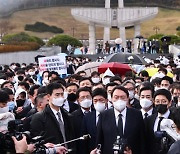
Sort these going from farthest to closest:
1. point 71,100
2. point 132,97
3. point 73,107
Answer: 1. point 132,97
2. point 71,100
3. point 73,107

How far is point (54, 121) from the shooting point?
731cm

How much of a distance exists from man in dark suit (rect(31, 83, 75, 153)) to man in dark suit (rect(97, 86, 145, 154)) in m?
0.40

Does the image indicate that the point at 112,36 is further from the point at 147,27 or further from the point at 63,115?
the point at 63,115

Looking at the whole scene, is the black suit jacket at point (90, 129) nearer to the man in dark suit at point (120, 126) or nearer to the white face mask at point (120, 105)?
the man in dark suit at point (120, 126)

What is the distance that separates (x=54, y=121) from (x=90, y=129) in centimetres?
80

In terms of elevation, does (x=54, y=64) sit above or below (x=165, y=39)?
below

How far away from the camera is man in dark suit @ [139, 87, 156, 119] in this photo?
8352 mm

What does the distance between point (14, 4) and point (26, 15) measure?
2201 mm

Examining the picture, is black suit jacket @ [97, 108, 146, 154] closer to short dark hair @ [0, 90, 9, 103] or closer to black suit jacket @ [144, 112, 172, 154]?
black suit jacket @ [144, 112, 172, 154]

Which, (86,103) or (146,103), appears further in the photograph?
(86,103)

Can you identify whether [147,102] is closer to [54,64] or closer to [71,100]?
[71,100]

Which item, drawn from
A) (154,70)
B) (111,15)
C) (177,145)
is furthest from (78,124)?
(111,15)

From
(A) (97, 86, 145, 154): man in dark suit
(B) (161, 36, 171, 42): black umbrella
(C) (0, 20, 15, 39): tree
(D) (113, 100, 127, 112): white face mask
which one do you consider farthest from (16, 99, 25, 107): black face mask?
(C) (0, 20, 15, 39): tree

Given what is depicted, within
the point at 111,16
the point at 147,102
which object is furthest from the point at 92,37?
the point at 147,102
